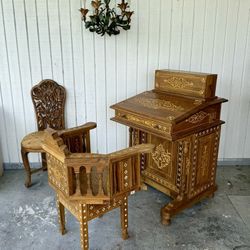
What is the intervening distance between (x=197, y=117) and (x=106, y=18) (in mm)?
1311

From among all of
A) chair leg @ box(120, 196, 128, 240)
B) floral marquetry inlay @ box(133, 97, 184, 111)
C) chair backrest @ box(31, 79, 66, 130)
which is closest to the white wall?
chair backrest @ box(31, 79, 66, 130)

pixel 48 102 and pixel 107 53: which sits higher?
pixel 107 53

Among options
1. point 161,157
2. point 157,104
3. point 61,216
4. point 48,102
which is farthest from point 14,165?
point 157,104

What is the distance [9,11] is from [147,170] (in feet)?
6.87

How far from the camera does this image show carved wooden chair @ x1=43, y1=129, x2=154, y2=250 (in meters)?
1.58

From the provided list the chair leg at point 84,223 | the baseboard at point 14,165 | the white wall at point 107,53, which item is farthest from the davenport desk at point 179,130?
the baseboard at point 14,165

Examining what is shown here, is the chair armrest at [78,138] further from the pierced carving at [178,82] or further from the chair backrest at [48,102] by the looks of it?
the chair backrest at [48,102]

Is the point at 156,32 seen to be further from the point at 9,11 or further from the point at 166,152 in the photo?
the point at 9,11

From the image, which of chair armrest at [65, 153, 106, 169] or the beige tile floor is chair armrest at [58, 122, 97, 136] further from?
the beige tile floor

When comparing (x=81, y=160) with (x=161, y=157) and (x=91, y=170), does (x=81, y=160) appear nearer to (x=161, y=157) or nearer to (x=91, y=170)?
(x=91, y=170)

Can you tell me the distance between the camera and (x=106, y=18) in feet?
8.71

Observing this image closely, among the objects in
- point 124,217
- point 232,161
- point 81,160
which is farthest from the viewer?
point 232,161

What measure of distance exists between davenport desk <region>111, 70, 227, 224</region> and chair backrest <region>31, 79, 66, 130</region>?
823 millimetres

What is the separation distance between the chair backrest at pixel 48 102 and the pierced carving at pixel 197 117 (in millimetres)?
1478
